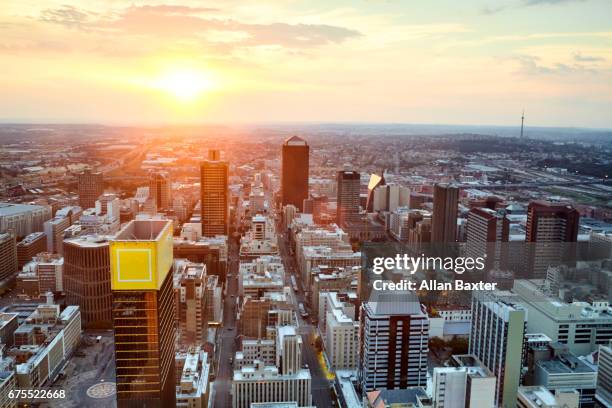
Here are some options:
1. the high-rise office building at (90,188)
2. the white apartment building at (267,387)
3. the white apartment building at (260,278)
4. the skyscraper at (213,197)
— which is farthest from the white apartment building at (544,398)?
the high-rise office building at (90,188)

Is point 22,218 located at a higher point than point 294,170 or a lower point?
lower

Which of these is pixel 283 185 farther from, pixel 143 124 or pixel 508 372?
pixel 508 372

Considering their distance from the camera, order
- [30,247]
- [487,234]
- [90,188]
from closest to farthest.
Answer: [487,234], [30,247], [90,188]

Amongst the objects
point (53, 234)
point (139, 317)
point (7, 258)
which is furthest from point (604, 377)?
point (53, 234)

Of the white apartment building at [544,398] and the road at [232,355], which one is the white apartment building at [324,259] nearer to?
the road at [232,355]

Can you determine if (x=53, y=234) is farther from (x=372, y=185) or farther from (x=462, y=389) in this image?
(x=462, y=389)

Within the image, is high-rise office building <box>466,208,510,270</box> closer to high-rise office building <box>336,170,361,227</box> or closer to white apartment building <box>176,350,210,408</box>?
high-rise office building <box>336,170,361,227</box>

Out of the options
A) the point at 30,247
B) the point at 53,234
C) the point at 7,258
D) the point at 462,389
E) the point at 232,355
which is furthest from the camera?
the point at 53,234
